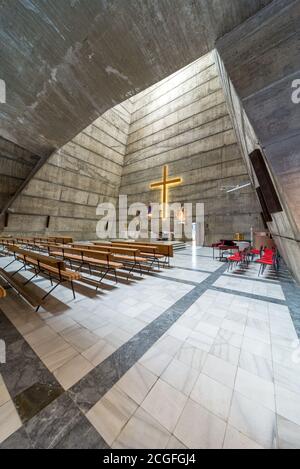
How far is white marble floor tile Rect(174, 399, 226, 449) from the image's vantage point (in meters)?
1.12

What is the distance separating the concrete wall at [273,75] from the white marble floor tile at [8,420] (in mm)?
3982

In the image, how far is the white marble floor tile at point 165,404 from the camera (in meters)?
1.27

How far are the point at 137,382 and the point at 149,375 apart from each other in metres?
0.14

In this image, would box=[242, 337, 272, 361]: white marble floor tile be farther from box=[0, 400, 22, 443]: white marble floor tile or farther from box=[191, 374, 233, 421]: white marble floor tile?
box=[0, 400, 22, 443]: white marble floor tile

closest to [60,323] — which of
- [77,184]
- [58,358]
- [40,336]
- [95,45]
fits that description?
[40,336]

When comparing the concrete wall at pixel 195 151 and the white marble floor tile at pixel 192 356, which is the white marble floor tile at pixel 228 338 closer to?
the white marble floor tile at pixel 192 356

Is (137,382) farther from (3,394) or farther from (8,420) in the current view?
(3,394)

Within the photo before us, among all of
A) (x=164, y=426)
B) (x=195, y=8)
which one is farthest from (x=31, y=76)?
(x=164, y=426)

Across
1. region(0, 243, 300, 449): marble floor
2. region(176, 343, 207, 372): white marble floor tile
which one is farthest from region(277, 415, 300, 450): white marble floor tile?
region(176, 343, 207, 372): white marble floor tile

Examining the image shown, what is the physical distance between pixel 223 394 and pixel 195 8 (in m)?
4.23

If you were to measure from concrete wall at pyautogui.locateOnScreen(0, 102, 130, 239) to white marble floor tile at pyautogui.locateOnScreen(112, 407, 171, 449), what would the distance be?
13.3m

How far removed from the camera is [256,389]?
1552 millimetres

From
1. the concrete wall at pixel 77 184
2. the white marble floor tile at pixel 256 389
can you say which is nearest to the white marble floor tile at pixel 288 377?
the white marble floor tile at pixel 256 389
